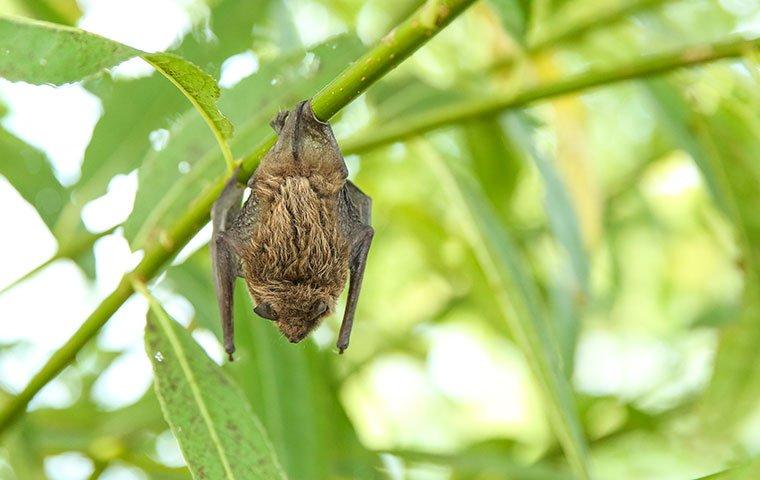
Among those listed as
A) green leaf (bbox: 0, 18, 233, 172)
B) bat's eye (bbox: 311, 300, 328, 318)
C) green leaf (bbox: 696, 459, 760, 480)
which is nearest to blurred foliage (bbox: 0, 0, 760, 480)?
green leaf (bbox: 696, 459, 760, 480)

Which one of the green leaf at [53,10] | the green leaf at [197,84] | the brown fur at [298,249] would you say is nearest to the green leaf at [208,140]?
the brown fur at [298,249]

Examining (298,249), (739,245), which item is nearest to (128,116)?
(298,249)

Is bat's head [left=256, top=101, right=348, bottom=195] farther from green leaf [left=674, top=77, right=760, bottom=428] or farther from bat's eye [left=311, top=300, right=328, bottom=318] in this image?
green leaf [left=674, top=77, right=760, bottom=428]

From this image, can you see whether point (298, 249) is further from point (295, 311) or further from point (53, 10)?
point (53, 10)

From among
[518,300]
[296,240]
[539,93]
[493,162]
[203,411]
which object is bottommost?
[203,411]

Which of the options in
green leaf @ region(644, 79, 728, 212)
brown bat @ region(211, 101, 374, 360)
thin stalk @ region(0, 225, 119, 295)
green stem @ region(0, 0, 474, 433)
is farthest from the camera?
green leaf @ region(644, 79, 728, 212)
